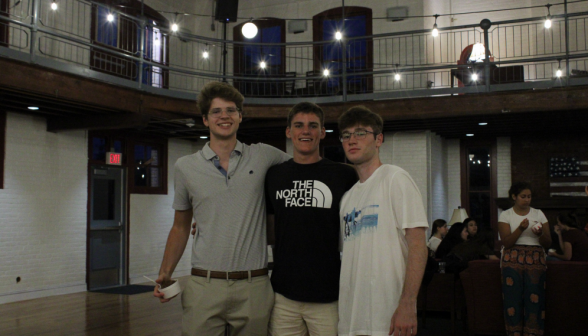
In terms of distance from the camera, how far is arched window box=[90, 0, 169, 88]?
10.1 meters

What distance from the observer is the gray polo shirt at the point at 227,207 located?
262 centimetres

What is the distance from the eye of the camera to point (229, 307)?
8.56 ft

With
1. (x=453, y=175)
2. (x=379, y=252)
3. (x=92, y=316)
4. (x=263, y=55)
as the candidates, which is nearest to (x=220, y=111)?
(x=379, y=252)

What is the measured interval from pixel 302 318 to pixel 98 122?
22.9ft

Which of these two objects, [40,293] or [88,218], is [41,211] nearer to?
[88,218]

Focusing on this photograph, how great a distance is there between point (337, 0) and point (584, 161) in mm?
6122

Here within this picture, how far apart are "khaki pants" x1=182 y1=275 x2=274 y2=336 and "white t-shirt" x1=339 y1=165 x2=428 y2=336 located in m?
0.42

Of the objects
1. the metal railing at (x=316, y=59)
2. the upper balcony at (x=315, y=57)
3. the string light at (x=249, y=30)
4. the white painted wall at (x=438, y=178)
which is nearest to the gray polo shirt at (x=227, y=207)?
the upper balcony at (x=315, y=57)

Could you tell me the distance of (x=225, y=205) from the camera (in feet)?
8.70

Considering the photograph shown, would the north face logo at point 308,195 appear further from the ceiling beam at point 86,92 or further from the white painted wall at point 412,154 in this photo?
the white painted wall at point 412,154

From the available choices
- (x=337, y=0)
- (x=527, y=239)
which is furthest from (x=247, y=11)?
(x=527, y=239)

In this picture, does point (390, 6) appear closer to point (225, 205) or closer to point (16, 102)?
point (16, 102)

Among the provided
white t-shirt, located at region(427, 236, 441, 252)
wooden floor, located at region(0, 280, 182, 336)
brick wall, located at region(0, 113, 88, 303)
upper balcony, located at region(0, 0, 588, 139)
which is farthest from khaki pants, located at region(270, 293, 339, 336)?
brick wall, located at region(0, 113, 88, 303)

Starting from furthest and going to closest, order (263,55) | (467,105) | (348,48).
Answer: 1. (263,55)
2. (348,48)
3. (467,105)
